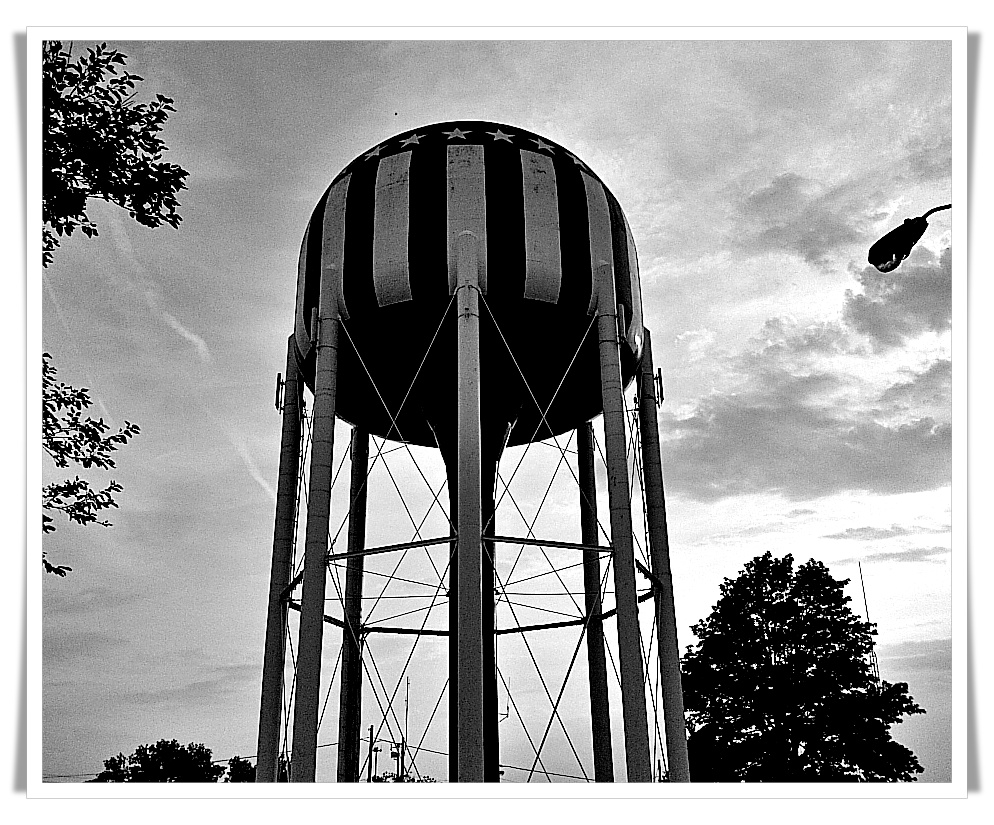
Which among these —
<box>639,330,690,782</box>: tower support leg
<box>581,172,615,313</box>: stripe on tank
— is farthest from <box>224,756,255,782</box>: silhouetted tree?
<box>581,172,615,313</box>: stripe on tank

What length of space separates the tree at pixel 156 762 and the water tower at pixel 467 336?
0.80 meters

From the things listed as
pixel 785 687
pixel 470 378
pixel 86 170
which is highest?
pixel 86 170

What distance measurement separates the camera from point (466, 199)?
9.37 m

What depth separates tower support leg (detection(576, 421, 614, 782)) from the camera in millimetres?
10797

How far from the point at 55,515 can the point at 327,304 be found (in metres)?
3.23

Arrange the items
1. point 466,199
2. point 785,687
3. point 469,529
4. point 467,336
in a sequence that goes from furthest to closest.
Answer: point 785,687
point 466,199
point 467,336
point 469,529

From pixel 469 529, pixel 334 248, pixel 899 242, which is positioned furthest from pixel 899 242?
pixel 334 248

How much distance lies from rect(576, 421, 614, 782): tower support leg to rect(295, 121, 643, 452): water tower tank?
872mm

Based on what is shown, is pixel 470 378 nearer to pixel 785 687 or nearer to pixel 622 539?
pixel 622 539

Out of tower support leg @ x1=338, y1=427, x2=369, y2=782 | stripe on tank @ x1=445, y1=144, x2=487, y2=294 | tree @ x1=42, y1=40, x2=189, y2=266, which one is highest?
stripe on tank @ x1=445, y1=144, x2=487, y2=294

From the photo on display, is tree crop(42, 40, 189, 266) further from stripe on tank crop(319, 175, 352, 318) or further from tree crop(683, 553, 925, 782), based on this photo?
tree crop(683, 553, 925, 782)

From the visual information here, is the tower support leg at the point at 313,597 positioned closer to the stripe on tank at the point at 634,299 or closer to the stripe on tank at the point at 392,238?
the stripe on tank at the point at 392,238

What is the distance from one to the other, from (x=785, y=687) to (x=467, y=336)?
7896mm
